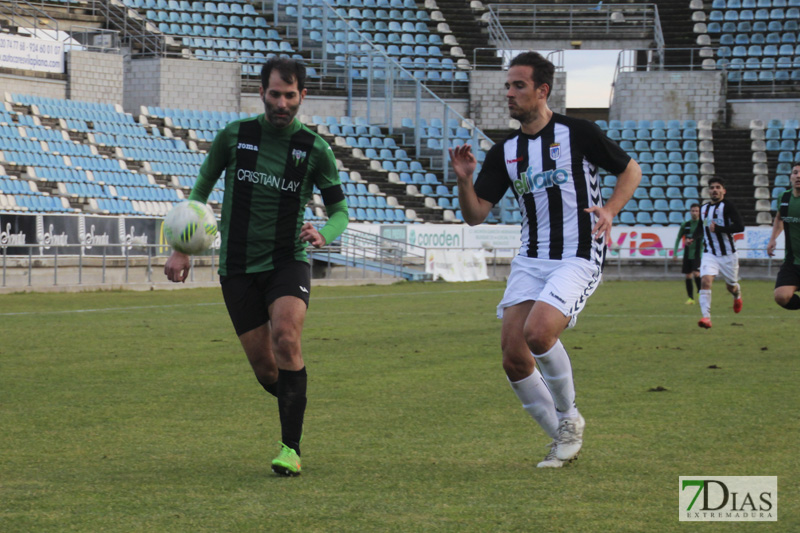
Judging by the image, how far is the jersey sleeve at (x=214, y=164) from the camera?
6147mm

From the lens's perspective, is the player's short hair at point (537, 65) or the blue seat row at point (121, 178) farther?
the blue seat row at point (121, 178)

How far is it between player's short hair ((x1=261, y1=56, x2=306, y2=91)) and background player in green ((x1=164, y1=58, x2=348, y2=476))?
0.01 m

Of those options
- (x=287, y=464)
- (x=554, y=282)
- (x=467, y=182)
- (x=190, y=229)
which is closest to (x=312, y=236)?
(x=190, y=229)

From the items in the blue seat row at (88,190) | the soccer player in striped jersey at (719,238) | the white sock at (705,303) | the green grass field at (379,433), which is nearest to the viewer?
the green grass field at (379,433)

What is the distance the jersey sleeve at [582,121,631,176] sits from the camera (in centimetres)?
618

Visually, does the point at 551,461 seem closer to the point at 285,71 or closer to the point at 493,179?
the point at 493,179

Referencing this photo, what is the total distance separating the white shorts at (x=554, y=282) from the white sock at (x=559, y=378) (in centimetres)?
22

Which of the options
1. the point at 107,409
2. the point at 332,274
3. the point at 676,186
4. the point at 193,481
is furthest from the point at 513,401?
the point at 676,186

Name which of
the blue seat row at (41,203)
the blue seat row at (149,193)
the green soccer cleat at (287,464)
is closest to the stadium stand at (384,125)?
the blue seat row at (149,193)

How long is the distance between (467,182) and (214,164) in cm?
141

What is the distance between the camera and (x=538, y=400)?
612 cm

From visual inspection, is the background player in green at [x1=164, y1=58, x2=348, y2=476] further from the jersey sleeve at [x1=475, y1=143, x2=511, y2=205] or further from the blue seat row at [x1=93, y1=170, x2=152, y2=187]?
the blue seat row at [x1=93, y1=170, x2=152, y2=187]

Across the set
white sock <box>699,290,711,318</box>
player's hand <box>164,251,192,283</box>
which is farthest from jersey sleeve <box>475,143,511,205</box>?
white sock <box>699,290,711,318</box>

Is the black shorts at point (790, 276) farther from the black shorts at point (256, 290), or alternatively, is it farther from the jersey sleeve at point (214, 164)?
the jersey sleeve at point (214, 164)
